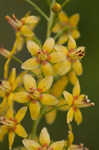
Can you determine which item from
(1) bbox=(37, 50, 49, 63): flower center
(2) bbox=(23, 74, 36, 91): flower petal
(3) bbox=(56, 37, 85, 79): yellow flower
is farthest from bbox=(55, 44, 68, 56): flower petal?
(2) bbox=(23, 74, 36, 91): flower petal

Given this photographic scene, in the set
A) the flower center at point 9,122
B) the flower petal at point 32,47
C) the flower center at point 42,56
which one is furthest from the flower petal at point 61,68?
the flower center at point 9,122

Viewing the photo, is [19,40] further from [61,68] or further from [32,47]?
[61,68]

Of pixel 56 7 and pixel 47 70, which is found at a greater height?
pixel 56 7

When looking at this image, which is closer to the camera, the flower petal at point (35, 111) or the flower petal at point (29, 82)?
the flower petal at point (35, 111)

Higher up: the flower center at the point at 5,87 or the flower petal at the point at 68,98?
the flower center at the point at 5,87

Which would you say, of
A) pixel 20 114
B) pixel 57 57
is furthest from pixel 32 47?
pixel 20 114

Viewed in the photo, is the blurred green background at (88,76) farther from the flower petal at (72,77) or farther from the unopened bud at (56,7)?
the unopened bud at (56,7)
